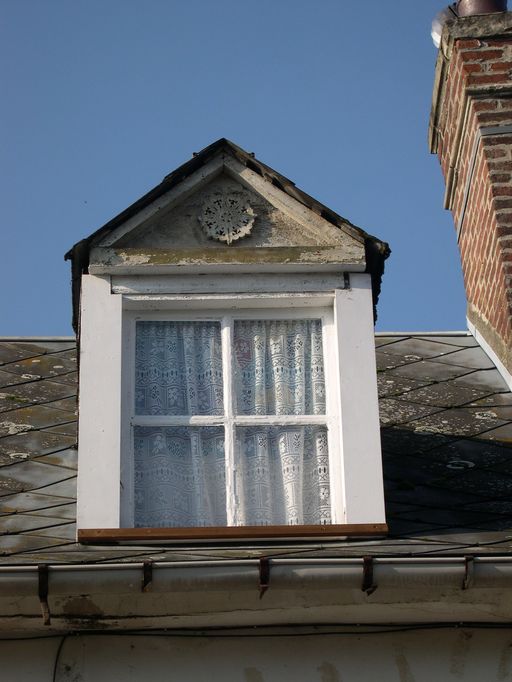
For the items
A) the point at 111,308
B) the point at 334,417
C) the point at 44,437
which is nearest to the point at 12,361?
the point at 44,437

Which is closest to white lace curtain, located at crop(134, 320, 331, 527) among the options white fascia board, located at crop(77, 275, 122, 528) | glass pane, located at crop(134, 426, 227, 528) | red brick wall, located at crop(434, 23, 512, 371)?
glass pane, located at crop(134, 426, 227, 528)

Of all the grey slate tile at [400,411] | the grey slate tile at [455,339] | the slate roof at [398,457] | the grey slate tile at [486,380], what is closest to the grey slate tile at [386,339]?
the slate roof at [398,457]

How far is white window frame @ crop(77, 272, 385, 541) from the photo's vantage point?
247 inches

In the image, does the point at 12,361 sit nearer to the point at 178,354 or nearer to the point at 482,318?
the point at 178,354

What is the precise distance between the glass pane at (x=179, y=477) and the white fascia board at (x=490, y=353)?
241 cm

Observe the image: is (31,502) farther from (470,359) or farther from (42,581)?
(470,359)

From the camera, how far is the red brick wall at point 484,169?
8109 mm

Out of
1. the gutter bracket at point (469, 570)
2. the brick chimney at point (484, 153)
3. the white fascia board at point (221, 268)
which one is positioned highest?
the brick chimney at point (484, 153)

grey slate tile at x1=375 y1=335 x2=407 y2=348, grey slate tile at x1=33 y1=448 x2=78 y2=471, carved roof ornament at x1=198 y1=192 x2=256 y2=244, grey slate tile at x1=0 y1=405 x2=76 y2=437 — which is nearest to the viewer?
carved roof ornament at x1=198 y1=192 x2=256 y2=244

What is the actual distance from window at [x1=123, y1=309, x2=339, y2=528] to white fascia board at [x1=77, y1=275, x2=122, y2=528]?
121 mm

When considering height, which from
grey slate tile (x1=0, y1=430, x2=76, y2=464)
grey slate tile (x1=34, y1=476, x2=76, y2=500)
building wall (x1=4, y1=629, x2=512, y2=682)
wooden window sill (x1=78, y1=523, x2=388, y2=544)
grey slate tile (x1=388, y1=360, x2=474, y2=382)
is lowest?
building wall (x1=4, y1=629, x2=512, y2=682)

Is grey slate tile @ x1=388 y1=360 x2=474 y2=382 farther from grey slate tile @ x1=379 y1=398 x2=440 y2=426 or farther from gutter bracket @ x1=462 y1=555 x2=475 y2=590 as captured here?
gutter bracket @ x1=462 y1=555 x2=475 y2=590

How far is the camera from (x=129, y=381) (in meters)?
6.74

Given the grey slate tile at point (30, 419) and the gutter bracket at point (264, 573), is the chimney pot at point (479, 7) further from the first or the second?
the gutter bracket at point (264, 573)
